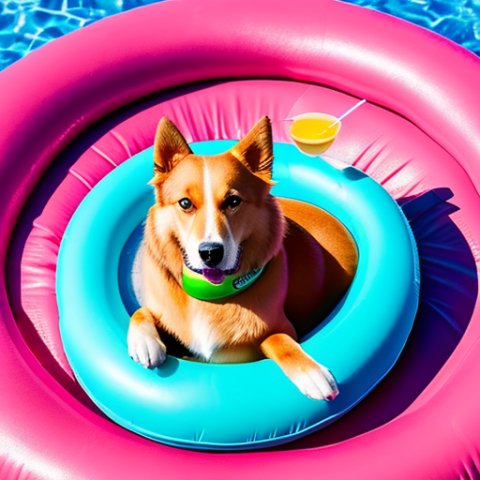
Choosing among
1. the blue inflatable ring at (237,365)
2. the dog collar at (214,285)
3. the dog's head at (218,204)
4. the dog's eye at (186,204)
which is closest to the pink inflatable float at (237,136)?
the blue inflatable ring at (237,365)

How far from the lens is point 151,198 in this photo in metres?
3.40

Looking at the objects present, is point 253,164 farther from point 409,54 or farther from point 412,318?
point 409,54

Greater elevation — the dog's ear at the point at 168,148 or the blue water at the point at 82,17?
the blue water at the point at 82,17

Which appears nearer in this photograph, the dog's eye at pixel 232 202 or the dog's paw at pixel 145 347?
the dog's eye at pixel 232 202

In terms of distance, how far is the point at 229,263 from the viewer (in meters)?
2.40

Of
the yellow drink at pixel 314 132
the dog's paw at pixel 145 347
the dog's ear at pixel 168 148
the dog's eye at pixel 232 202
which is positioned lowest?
the dog's paw at pixel 145 347

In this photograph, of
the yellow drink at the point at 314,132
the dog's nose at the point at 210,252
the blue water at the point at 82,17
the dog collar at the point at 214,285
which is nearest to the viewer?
the dog's nose at the point at 210,252

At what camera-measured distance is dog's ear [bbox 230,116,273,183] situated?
246 centimetres

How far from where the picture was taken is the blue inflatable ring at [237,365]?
8.64ft

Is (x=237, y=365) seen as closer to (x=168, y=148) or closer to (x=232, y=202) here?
(x=232, y=202)

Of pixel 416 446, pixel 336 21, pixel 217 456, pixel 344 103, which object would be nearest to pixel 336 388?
pixel 416 446

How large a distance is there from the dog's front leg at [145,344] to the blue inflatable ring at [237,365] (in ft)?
0.22

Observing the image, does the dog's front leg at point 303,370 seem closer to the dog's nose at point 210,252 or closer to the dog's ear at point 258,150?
the dog's nose at point 210,252

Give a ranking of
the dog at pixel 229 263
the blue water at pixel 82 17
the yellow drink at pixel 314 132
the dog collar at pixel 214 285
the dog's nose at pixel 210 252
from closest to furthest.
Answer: the dog's nose at pixel 210 252, the dog at pixel 229 263, the dog collar at pixel 214 285, the yellow drink at pixel 314 132, the blue water at pixel 82 17
